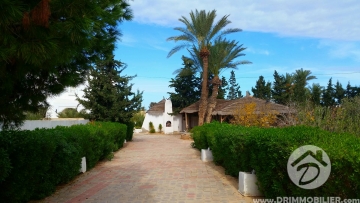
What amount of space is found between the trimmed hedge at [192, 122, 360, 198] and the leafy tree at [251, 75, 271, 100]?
33.9m

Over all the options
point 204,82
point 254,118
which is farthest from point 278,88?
point 254,118

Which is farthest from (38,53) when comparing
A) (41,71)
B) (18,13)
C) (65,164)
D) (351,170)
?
(65,164)

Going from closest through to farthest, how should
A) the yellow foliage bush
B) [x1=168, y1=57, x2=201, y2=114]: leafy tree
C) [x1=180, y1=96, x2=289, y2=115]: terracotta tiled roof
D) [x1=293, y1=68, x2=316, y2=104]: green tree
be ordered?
the yellow foliage bush, [x1=180, y1=96, x2=289, y2=115]: terracotta tiled roof, [x1=293, y1=68, x2=316, y2=104]: green tree, [x1=168, y1=57, x2=201, y2=114]: leafy tree

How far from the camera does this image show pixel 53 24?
3402mm

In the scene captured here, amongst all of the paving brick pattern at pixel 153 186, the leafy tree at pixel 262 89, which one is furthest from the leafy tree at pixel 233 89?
the paving brick pattern at pixel 153 186

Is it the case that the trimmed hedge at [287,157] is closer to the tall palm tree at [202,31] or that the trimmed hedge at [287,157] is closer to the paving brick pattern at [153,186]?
the paving brick pattern at [153,186]

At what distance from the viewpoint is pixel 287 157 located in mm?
4551

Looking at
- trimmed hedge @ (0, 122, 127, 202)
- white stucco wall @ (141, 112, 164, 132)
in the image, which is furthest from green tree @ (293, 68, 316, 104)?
trimmed hedge @ (0, 122, 127, 202)

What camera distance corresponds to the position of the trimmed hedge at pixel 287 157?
348 centimetres

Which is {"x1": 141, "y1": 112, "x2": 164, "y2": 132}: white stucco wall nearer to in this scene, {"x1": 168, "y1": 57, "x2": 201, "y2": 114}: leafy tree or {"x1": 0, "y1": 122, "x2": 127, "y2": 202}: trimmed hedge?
{"x1": 168, "y1": 57, "x2": 201, "y2": 114}: leafy tree

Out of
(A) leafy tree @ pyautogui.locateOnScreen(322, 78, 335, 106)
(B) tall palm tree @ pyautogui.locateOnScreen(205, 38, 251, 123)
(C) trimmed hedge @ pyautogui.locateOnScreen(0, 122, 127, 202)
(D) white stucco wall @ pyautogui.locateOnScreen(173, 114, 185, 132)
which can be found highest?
(B) tall palm tree @ pyautogui.locateOnScreen(205, 38, 251, 123)

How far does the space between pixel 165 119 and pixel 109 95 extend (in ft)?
57.0

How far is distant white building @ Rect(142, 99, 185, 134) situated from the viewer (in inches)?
1515

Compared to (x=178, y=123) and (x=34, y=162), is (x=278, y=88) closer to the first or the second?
(x=178, y=123)
